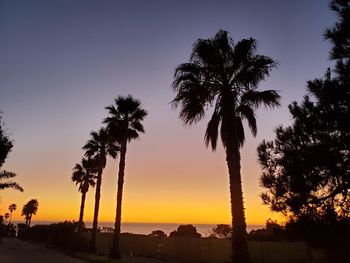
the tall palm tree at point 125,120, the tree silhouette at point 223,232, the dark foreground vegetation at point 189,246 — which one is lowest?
the dark foreground vegetation at point 189,246

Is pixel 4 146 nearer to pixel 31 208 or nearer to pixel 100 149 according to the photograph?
pixel 100 149

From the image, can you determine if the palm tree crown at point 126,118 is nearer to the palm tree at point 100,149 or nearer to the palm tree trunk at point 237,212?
the palm tree at point 100,149

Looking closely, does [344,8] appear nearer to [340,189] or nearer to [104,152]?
[340,189]

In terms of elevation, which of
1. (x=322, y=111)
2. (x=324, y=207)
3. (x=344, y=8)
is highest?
(x=344, y=8)

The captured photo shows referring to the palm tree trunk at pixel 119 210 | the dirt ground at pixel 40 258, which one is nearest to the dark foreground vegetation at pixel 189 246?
the palm tree trunk at pixel 119 210

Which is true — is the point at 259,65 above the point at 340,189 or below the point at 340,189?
above

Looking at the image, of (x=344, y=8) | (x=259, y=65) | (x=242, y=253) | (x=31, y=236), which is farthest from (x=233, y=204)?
(x=31, y=236)

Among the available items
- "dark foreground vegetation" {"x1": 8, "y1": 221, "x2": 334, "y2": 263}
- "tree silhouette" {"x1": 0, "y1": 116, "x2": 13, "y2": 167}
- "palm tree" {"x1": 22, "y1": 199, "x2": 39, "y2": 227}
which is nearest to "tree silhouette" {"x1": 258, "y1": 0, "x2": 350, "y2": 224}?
"dark foreground vegetation" {"x1": 8, "y1": 221, "x2": 334, "y2": 263}

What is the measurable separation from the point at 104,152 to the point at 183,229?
27.5 m

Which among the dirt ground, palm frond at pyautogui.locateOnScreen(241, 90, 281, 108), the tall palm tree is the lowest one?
the dirt ground

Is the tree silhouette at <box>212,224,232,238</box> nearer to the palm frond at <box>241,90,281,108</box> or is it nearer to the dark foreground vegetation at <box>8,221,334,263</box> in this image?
the dark foreground vegetation at <box>8,221,334,263</box>

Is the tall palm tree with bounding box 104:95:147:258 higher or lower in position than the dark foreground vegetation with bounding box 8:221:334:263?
higher

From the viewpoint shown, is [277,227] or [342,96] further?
[277,227]

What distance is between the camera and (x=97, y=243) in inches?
1736
